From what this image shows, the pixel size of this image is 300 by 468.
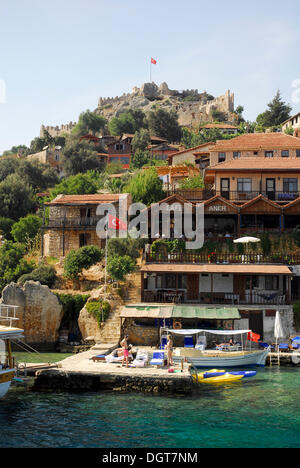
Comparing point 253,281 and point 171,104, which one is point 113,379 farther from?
point 171,104

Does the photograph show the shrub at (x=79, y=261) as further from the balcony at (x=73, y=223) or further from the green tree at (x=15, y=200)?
the green tree at (x=15, y=200)

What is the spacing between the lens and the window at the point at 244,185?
157ft

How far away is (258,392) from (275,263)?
15.9 metres

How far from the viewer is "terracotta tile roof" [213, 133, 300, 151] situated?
181 ft

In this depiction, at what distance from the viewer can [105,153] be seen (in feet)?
305

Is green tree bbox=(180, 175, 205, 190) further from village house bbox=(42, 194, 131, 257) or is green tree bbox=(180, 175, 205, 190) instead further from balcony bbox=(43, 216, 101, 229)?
balcony bbox=(43, 216, 101, 229)

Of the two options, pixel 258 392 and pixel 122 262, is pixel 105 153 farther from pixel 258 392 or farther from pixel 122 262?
pixel 258 392

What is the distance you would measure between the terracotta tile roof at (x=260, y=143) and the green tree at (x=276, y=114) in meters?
35.4

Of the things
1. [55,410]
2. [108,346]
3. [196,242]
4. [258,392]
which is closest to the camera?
[55,410]

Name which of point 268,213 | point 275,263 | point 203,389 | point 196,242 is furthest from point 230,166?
point 203,389

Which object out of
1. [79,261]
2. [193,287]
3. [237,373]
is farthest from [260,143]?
[237,373]

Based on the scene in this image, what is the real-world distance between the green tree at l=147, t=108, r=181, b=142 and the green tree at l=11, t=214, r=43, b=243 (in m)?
53.3

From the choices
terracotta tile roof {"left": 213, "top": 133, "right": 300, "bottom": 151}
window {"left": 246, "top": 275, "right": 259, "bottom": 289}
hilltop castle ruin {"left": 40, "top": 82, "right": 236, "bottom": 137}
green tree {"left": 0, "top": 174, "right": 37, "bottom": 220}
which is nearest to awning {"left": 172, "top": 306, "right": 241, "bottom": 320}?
window {"left": 246, "top": 275, "right": 259, "bottom": 289}

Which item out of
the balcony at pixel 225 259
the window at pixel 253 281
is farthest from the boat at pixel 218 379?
the balcony at pixel 225 259
